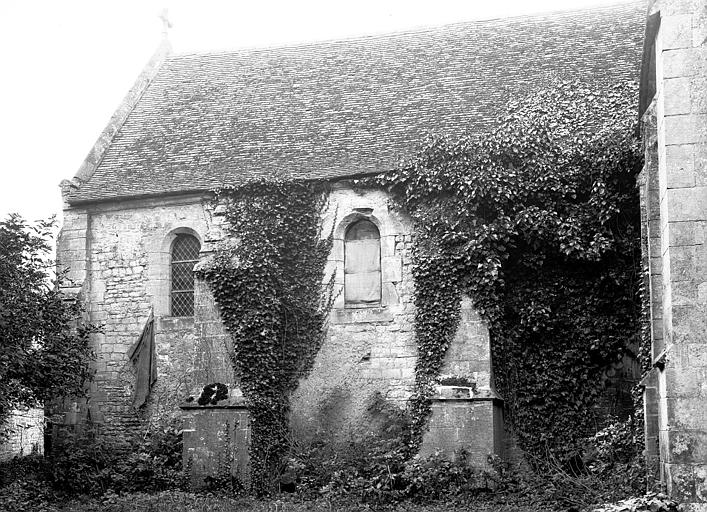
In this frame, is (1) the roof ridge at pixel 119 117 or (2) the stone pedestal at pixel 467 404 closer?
(2) the stone pedestal at pixel 467 404

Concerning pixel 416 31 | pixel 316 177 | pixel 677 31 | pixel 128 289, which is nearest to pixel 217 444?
pixel 128 289

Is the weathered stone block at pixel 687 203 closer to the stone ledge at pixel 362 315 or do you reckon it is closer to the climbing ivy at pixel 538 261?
the climbing ivy at pixel 538 261

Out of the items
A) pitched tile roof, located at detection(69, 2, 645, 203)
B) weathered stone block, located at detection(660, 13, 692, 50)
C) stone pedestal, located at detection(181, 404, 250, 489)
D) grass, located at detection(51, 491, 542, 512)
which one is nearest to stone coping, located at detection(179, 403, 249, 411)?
stone pedestal, located at detection(181, 404, 250, 489)

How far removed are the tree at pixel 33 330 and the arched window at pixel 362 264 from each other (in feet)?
16.0

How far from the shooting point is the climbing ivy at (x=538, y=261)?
16.4m


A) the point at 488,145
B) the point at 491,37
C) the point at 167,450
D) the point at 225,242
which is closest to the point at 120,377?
the point at 167,450

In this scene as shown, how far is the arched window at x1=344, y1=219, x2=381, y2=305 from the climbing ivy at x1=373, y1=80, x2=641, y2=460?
109 centimetres

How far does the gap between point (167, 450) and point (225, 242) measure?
A: 389 cm

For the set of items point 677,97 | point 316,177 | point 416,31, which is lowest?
point 316,177

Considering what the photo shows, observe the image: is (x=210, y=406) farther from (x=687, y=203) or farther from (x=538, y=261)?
(x=687, y=203)

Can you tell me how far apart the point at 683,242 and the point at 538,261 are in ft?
16.1

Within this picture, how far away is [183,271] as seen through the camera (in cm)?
1958

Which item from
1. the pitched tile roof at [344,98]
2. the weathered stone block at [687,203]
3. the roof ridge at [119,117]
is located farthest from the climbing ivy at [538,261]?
the roof ridge at [119,117]

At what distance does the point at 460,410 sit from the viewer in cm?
1606
